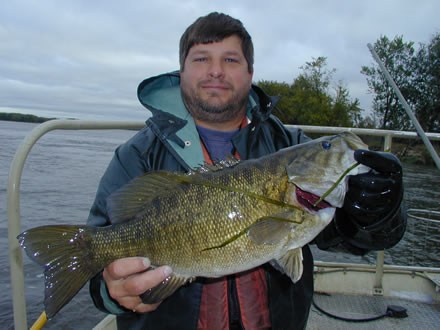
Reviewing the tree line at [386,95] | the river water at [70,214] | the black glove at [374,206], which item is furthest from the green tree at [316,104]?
the black glove at [374,206]

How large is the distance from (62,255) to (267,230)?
1.17 metres

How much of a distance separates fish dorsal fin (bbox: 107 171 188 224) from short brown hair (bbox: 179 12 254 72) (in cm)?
122

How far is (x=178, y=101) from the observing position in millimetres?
2787

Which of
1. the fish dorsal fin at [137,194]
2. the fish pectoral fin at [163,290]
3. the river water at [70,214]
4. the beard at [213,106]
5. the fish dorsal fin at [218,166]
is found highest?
the beard at [213,106]

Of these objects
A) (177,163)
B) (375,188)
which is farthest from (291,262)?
(177,163)

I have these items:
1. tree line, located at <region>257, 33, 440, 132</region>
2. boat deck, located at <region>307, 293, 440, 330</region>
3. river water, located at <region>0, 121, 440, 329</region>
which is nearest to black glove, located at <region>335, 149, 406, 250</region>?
boat deck, located at <region>307, 293, 440, 330</region>

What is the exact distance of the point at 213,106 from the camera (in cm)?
260

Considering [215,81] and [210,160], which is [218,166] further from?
[215,81]

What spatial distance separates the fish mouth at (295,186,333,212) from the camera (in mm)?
1856

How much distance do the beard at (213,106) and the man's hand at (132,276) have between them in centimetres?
129

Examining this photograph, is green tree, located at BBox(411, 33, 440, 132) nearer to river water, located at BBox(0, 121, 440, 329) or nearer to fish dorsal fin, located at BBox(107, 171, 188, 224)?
river water, located at BBox(0, 121, 440, 329)

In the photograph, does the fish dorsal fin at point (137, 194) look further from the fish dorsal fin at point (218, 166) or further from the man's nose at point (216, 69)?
the man's nose at point (216, 69)

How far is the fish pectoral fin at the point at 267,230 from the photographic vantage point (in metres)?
1.76

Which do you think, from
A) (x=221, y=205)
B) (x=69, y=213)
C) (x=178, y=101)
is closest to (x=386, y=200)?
(x=221, y=205)
